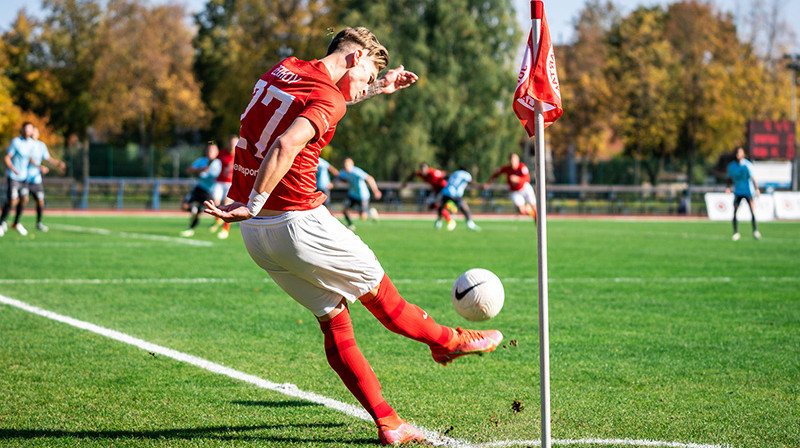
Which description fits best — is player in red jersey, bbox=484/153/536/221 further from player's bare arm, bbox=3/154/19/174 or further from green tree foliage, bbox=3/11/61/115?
green tree foliage, bbox=3/11/61/115

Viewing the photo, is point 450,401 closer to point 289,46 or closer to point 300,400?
point 300,400

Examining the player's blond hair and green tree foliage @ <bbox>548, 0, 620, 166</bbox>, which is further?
green tree foliage @ <bbox>548, 0, 620, 166</bbox>

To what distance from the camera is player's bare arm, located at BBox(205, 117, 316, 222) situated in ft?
11.5

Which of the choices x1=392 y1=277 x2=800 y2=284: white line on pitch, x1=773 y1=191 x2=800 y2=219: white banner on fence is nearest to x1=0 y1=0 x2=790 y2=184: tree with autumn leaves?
x1=773 y1=191 x2=800 y2=219: white banner on fence

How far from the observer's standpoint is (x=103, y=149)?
4481 cm

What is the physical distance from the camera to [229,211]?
3.54m

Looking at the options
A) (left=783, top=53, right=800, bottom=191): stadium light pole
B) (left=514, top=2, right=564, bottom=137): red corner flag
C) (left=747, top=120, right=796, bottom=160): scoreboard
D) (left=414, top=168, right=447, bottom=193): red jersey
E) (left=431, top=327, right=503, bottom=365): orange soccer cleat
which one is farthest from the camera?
(left=783, top=53, right=800, bottom=191): stadium light pole

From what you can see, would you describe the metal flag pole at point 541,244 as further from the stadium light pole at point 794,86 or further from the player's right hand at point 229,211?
the stadium light pole at point 794,86

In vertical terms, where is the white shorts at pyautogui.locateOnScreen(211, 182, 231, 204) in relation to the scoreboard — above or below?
below

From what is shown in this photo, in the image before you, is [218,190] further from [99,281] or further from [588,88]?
[588,88]

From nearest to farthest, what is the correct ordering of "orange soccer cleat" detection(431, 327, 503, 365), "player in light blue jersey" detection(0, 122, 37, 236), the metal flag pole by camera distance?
the metal flag pole, "orange soccer cleat" detection(431, 327, 503, 365), "player in light blue jersey" detection(0, 122, 37, 236)

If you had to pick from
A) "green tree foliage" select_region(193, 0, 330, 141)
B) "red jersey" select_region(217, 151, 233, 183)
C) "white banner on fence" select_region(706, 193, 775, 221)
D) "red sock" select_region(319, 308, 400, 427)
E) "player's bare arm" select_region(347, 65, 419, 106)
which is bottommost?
"white banner on fence" select_region(706, 193, 775, 221)

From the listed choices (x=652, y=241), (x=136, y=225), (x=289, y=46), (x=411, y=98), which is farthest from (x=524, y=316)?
(x=289, y=46)

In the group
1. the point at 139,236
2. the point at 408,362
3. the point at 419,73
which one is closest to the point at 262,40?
the point at 419,73
